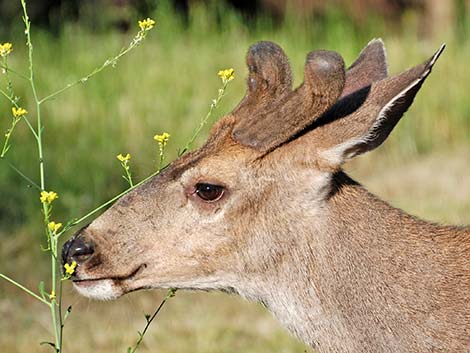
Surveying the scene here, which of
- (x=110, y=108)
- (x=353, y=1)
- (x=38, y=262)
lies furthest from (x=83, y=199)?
(x=353, y=1)

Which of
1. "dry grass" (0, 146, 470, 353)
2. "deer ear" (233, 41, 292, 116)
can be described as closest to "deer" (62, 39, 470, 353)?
"deer ear" (233, 41, 292, 116)

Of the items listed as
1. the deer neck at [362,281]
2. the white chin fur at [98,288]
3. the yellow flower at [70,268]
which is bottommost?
the deer neck at [362,281]

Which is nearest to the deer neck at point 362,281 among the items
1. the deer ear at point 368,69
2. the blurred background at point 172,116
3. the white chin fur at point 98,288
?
the deer ear at point 368,69

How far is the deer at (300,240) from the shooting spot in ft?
17.9

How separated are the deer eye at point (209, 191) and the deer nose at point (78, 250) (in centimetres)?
51

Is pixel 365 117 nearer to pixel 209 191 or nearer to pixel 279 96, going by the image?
pixel 279 96

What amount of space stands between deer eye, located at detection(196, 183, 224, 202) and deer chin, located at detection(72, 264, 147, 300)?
15.4 inches

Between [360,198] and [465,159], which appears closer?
[360,198]

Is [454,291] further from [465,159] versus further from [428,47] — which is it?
[428,47]

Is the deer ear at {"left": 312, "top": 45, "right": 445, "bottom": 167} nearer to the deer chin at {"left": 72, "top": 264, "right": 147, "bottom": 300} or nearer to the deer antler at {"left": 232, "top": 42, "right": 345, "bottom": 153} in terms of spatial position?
the deer antler at {"left": 232, "top": 42, "right": 345, "bottom": 153}

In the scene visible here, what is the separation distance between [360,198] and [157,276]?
0.93 meters

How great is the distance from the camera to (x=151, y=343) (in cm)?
825

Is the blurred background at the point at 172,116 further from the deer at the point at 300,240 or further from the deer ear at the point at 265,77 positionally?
the deer ear at the point at 265,77

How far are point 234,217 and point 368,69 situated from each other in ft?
3.27
